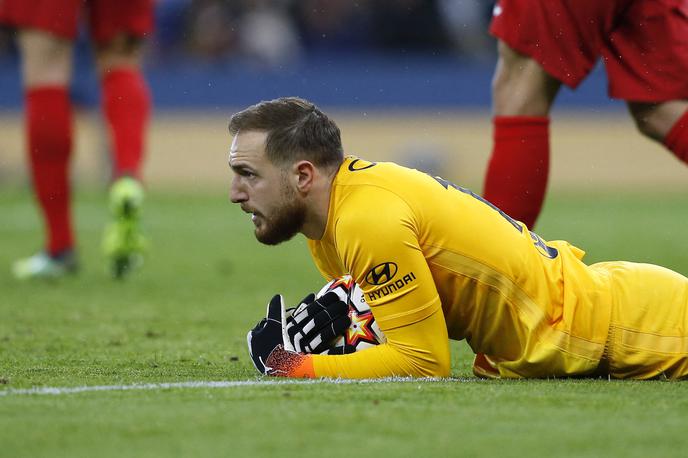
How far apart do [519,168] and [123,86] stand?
9.04 feet

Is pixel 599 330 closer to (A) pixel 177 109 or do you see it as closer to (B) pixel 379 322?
(B) pixel 379 322

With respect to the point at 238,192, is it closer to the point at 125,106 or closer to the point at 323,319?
the point at 323,319

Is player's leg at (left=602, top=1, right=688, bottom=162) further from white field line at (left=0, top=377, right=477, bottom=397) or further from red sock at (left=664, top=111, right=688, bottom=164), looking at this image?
white field line at (left=0, top=377, right=477, bottom=397)

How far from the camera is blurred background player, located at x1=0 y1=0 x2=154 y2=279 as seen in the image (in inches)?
236

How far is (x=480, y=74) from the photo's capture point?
52.2 ft

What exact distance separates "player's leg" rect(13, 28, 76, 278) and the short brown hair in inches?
114

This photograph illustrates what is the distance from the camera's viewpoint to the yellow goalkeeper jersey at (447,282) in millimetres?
3240

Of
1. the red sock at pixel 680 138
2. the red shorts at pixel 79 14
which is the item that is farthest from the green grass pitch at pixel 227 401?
the red shorts at pixel 79 14

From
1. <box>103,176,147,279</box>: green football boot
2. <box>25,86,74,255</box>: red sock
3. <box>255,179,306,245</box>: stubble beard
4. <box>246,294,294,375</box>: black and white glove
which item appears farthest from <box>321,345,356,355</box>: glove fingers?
<box>25,86,74,255</box>: red sock

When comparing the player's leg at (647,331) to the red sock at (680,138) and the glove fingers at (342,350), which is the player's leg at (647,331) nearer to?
the glove fingers at (342,350)

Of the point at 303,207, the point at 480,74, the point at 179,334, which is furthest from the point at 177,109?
the point at 303,207

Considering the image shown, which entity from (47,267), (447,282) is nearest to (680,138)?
(447,282)

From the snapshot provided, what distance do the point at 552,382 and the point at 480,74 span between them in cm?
1284

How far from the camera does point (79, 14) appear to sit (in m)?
6.25
